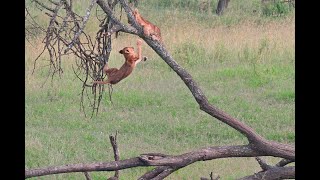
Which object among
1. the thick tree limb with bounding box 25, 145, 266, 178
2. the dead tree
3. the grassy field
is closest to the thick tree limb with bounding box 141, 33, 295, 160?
the thick tree limb with bounding box 25, 145, 266, 178

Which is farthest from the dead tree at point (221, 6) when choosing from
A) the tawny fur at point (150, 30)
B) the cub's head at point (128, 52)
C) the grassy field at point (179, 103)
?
the cub's head at point (128, 52)

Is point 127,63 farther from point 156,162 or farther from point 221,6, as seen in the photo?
point 221,6

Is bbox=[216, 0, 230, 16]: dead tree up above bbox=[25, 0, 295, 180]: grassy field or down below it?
above

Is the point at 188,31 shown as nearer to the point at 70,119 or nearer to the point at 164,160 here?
the point at 70,119

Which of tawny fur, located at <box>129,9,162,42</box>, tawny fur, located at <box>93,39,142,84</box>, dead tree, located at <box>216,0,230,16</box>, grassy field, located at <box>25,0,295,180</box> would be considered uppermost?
dead tree, located at <box>216,0,230,16</box>

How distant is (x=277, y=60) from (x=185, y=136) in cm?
310

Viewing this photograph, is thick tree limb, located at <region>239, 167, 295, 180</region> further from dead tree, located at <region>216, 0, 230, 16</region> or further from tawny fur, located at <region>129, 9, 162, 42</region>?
dead tree, located at <region>216, 0, 230, 16</region>

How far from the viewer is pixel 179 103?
280 inches

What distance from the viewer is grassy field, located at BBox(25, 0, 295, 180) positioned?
221 inches

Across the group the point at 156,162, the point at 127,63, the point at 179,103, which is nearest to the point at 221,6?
the point at 179,103

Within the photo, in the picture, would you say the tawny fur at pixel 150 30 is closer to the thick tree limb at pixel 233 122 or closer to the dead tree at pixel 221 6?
the thick tree limb at pixel 233 122

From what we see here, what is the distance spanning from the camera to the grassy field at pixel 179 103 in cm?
562

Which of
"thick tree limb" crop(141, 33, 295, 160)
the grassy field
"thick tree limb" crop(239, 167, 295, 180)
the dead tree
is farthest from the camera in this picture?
the dead tree
